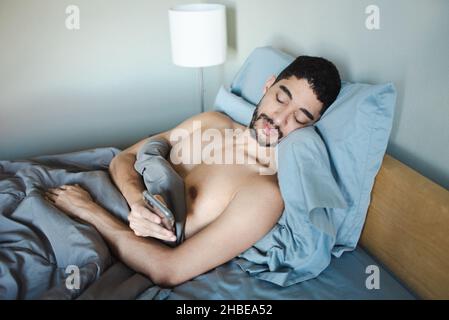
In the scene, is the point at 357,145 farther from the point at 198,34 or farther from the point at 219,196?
the point at 198,34

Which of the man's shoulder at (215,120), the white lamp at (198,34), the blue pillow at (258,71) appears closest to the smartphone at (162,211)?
the man's shoulder at (215,120)

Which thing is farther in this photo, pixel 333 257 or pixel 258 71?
pixel 258 71

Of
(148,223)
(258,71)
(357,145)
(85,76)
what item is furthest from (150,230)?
(85,76)

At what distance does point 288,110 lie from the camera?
3.85ft

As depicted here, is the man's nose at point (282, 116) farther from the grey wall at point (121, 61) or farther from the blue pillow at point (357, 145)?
the grey wall at point (121, 61)

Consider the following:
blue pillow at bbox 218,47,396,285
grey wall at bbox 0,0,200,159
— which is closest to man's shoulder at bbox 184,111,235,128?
blue pillow at bbox 218,47,396,285

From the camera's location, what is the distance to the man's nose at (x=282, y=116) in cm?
117

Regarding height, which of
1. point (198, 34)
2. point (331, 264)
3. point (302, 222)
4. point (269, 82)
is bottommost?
point (331, 264)

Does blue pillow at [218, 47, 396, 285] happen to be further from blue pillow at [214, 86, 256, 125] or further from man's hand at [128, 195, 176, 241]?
blue pillow at [214, 86, 256, 125]

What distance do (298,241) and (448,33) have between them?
0.59 metres

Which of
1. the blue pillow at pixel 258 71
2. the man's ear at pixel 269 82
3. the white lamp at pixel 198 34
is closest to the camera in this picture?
the man's ear at pixel 269 82

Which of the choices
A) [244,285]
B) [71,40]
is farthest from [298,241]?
[71,40]

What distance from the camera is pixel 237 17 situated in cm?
199

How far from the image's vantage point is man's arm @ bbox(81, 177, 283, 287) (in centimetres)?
99
